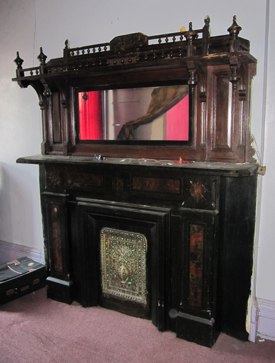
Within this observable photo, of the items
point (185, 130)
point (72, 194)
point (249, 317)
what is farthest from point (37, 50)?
point (249, 317)

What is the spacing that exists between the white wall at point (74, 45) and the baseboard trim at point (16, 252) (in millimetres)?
48

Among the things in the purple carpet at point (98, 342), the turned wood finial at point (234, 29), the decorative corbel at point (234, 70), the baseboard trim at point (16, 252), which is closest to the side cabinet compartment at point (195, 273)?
the purple carpet at point (98, 342)

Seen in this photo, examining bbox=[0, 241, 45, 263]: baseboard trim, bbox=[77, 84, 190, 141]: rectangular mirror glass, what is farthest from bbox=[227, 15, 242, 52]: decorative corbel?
bbox=[0, 241, 45, 263]: baseboard trim

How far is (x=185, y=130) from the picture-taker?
7.09 ft

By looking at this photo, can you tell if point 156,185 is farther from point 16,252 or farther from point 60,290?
point 16,252

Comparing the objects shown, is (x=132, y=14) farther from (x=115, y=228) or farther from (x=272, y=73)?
(x=115, y=228)

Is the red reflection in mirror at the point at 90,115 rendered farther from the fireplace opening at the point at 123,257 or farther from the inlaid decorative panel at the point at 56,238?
the inlaid decorative panel at the point at 56,238

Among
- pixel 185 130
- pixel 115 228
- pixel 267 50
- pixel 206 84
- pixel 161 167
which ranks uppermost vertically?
pixel 267 50

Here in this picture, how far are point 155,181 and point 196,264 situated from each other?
1.86ft

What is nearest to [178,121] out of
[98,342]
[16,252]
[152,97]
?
[152,97]

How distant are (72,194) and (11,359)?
3.66ft

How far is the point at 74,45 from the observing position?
2.59 metres

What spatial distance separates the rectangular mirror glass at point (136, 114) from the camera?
217 centimetres

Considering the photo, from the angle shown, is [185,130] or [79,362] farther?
→ [185,130]
